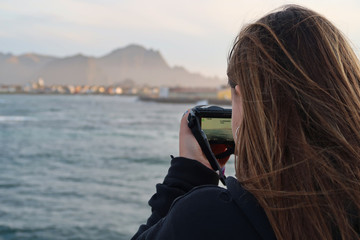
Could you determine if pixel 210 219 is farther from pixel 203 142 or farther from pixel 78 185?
pixel 78 185

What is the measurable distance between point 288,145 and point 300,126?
4 cm

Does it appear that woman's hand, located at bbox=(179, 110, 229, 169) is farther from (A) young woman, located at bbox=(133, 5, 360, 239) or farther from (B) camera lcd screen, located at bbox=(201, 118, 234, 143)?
(A) young woman, located at bbox=(133, 5, 360, 239)

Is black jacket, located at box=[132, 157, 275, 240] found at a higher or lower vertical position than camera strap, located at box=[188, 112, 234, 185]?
lower

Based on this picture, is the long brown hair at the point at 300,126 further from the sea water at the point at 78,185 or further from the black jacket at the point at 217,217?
the sea water at the point at 78,185

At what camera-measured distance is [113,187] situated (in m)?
11.0

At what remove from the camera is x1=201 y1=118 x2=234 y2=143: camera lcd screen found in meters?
1.08

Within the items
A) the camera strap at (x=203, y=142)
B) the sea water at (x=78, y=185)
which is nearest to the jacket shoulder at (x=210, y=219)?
the camera strap at (x=203, y=142)

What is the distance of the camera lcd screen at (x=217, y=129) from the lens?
1.08 meters

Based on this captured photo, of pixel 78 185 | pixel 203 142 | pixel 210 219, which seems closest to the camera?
pixel 210 219

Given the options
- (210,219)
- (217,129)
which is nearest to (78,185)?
(217,129)

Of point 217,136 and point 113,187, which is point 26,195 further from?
point 217,136

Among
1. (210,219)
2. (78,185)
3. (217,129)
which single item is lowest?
(78,185)

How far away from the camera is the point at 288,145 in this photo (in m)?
0.77

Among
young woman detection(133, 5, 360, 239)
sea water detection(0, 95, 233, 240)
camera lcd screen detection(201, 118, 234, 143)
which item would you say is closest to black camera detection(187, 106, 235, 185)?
camera lcd screen detection(201, 118, 234, 143)
